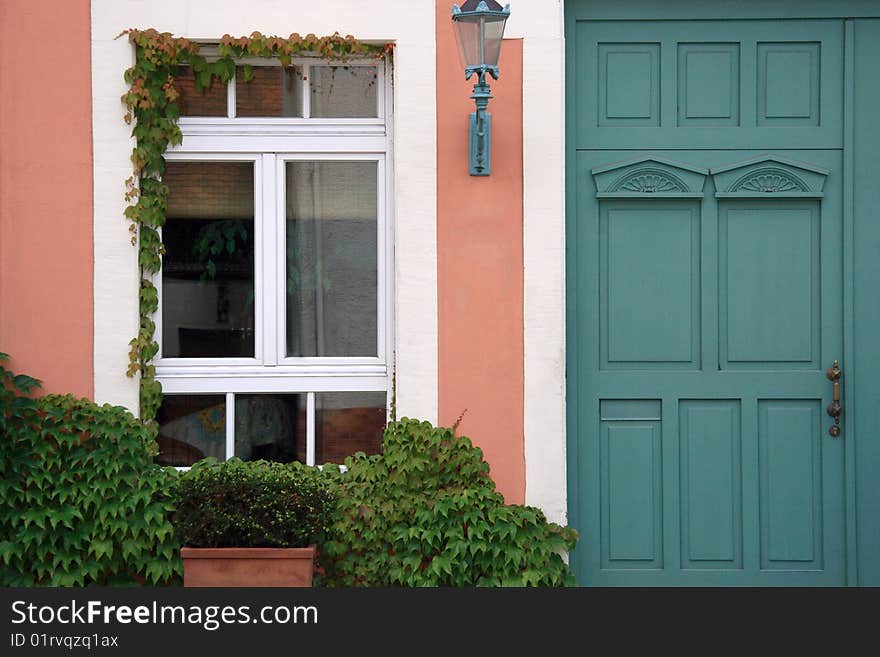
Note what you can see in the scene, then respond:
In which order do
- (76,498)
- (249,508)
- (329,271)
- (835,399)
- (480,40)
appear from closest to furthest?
(480,40)
(249,508)
(76,498)
(835,399)
(329,271)

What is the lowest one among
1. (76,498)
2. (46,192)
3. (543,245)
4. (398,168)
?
(76,498)

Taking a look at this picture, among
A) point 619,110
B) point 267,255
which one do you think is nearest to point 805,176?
point 619,110

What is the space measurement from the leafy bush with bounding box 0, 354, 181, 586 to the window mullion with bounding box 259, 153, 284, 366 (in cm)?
78

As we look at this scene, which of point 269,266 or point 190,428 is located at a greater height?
point 269,266

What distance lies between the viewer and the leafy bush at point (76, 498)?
5312 millimetres

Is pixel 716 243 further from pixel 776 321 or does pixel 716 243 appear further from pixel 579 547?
pixel 579 547

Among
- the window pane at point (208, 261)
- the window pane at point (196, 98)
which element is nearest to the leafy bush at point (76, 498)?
the window pane at point (208, 261)

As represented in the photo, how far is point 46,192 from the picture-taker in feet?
18.0

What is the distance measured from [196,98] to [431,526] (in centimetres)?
236

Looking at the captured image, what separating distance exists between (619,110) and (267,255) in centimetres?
187

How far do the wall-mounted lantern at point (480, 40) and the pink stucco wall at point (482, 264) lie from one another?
0.52ft

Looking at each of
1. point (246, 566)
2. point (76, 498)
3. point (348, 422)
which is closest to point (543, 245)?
point (348, 422)

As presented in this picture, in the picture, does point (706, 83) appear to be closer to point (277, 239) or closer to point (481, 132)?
point (481, 132)

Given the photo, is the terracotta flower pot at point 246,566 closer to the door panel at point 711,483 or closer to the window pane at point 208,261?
the window pane at point 208,261
